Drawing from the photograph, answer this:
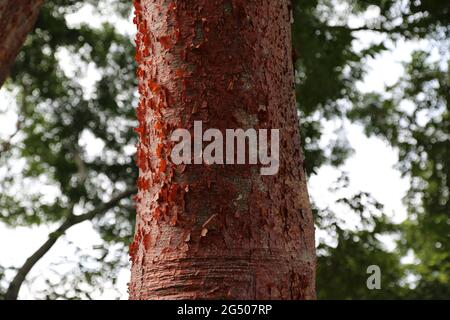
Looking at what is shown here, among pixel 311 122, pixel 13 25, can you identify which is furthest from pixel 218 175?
pixel 311 122

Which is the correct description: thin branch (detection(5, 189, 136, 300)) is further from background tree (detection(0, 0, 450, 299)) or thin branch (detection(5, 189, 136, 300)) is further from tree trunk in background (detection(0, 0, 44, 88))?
tree trunk in background (detection(0, 0, 44, 88))

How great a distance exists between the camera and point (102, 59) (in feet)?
49.5

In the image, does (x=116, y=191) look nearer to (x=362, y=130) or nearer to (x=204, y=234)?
(x=362, y=130)

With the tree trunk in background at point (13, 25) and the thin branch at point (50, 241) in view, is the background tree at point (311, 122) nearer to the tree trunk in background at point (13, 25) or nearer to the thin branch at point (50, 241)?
the thin branch at point (50, 241)

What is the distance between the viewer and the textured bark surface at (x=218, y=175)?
279 cm

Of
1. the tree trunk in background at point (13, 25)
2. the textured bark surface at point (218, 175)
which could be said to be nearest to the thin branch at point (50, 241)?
the tree trunk in background at point (13, 25)

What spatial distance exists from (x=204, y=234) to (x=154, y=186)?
0.32 meters

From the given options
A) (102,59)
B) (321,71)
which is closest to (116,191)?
(102,59)

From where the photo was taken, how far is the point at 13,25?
22.5 feet

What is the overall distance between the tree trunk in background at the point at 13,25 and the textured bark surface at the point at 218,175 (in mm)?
3911

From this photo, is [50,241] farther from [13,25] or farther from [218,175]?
[218,175]

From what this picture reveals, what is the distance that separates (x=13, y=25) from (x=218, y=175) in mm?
4589

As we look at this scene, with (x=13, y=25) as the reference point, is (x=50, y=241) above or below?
below

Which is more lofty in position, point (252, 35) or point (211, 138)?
point (252, 35)
